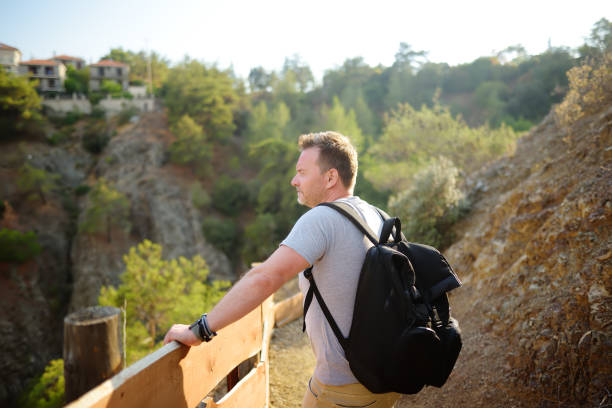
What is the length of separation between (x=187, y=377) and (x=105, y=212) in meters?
25.7

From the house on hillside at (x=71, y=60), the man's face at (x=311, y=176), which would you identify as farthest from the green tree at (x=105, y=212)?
the man's face at (x=311, y=176)

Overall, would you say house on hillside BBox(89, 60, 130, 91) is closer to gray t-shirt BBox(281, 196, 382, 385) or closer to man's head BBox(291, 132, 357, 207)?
man's head BBox(291, 132, 357, 207)

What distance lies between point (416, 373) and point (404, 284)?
1.06 ft

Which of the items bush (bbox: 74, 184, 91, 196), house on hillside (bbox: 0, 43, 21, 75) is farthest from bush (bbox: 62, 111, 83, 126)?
house on hillside (bbox: 0, 43, 21, 75)

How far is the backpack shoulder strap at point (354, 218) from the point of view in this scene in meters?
1.40

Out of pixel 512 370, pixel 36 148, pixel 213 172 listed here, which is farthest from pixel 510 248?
pixel 36 148

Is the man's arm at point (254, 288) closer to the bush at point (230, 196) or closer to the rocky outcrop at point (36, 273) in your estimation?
the rocky outcrop at point (36, 273)

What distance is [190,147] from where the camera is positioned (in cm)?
2802

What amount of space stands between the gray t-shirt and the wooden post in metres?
1.57

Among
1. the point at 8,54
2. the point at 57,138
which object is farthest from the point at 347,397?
the point at 57,138

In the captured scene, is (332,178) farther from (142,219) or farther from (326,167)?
(142,219)

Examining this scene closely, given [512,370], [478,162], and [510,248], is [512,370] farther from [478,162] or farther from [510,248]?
[478,162]

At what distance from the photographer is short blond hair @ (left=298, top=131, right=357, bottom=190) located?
62.3 inches

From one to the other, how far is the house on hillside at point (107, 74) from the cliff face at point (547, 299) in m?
42.1
